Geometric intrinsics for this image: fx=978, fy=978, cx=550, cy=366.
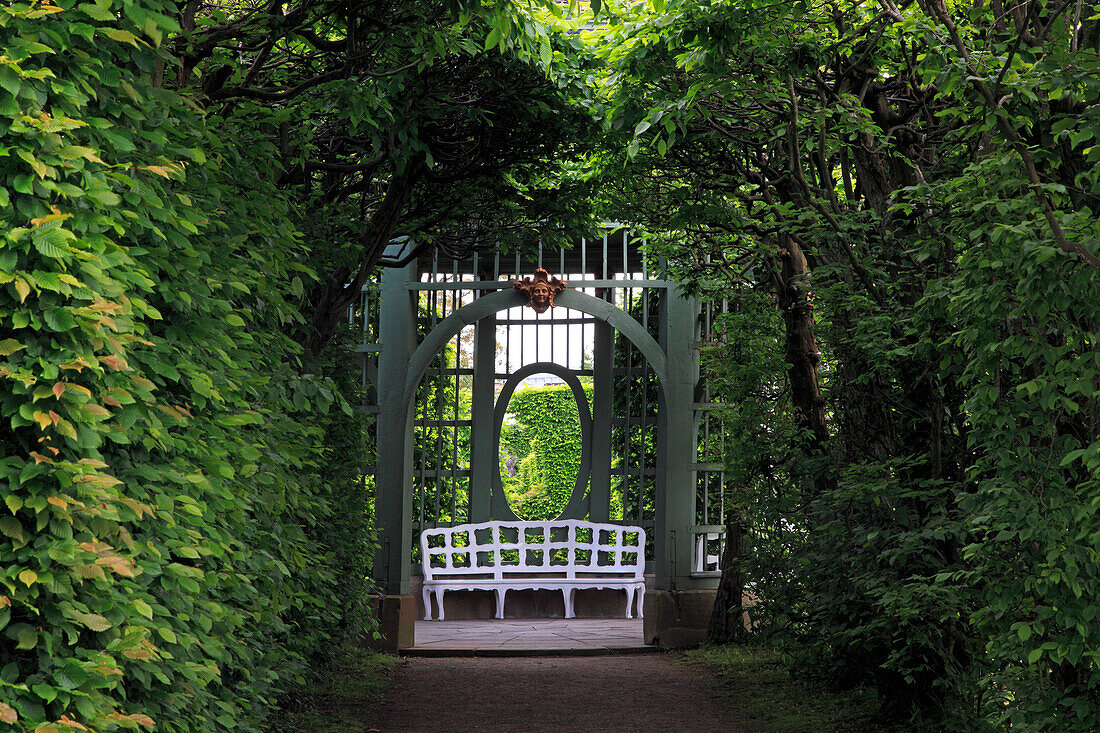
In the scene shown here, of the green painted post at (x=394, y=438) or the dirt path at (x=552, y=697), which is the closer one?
the dirt path at (x=552, y=697)

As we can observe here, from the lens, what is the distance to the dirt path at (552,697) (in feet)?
20.5

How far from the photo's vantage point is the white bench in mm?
11148

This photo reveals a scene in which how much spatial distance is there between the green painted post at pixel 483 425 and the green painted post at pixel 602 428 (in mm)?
1214

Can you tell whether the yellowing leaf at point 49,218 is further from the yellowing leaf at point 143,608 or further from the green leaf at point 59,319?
the yellowing leaf at point 143,608

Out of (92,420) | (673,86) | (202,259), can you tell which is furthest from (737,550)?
(92,420)

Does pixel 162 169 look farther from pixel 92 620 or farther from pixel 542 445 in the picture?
pixel 542 445

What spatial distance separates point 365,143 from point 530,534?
262 inches

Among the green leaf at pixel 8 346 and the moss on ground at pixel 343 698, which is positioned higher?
the green leaf at pixel 8 346

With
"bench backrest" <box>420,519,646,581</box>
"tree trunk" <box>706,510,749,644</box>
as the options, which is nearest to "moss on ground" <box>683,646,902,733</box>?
"tree trunk" <box>706,510,749,644</box>

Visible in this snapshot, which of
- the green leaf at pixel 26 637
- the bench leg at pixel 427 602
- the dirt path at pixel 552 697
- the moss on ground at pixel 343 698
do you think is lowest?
the dirt path at pixel 552 697

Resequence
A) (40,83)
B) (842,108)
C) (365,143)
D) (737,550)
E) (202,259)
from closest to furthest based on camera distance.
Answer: (40,83) → (202,259) → (842,108) → (365,143) → (737,550)

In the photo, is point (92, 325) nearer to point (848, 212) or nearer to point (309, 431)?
point (309, 431)

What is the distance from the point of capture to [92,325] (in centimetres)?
220

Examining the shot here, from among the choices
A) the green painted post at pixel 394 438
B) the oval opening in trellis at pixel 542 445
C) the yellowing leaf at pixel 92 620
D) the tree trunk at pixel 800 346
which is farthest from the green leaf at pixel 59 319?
the oval opening in trellis at pixel 542 445
